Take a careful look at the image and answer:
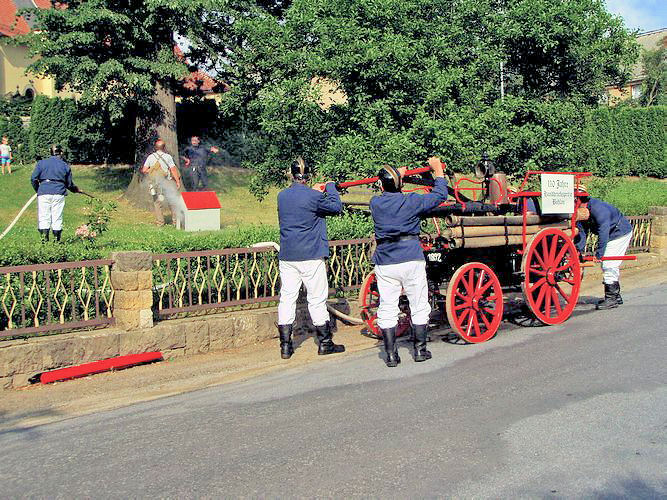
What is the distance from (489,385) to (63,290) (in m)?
4.54

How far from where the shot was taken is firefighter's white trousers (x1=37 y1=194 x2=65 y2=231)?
11.9 meters

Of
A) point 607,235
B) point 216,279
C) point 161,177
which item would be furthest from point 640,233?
point 161,177

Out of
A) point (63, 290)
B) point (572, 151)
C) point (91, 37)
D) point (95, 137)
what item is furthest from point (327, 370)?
point (95, 137)

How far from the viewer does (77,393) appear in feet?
23.2

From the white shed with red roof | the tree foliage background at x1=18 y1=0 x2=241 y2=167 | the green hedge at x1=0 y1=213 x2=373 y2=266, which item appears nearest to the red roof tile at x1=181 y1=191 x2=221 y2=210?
the white shed with red roof

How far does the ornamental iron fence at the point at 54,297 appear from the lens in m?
7.63

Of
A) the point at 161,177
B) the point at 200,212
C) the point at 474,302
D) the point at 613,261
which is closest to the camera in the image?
the point at 474,302

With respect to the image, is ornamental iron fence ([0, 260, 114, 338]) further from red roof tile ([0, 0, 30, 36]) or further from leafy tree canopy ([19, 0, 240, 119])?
red roof tile ([0, 0, 30, 36])

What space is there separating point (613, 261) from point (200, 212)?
977 centimetres

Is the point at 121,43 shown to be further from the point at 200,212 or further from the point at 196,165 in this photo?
the point at 200,212

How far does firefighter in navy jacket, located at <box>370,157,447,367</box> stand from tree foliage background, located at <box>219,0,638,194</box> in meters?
4.46

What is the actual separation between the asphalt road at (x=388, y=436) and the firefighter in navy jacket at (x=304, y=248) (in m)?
0.69

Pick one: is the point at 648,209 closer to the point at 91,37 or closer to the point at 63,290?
the point at 63,290

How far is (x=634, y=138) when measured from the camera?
3409 cm
